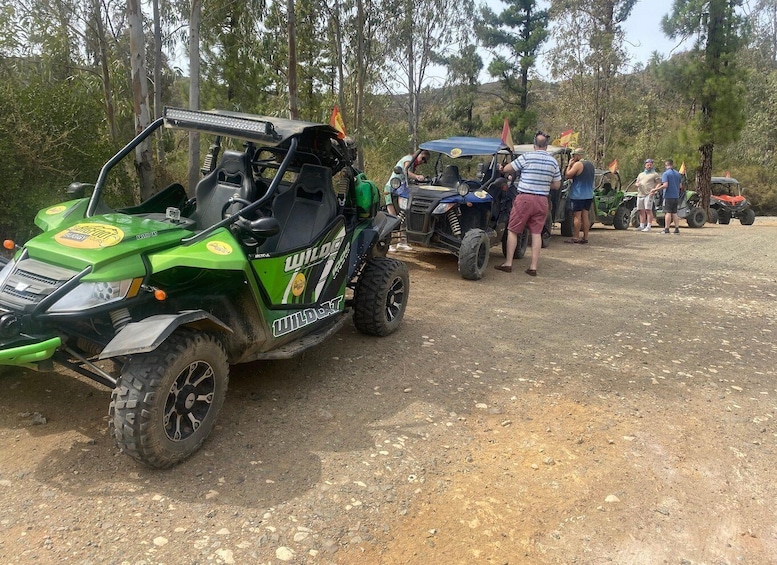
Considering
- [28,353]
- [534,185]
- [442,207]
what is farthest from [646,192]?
[28,353]

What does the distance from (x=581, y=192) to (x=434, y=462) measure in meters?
10.1

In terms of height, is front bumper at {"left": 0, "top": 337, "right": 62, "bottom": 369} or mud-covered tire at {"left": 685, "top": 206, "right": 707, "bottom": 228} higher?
mud-covered tire at {"left": 685, "top": 206, "right": 707, "bottom": 228}

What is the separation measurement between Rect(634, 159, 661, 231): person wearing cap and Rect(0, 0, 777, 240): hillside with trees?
19.8ft

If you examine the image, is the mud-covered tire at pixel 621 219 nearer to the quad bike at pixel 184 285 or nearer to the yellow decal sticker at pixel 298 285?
the quad bike at pixel 184 285

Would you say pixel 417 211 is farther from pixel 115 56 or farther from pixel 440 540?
pixel 115 56

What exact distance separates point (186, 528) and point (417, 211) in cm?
630

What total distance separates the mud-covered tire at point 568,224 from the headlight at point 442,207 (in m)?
5.91

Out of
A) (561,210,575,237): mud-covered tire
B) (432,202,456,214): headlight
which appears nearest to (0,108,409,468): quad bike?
(432,202,456,214): headlight

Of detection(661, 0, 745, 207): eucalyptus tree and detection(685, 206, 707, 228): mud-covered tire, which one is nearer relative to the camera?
detection(685, 206, 707, 228): mud-covered tire

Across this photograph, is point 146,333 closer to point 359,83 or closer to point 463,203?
point 463,203

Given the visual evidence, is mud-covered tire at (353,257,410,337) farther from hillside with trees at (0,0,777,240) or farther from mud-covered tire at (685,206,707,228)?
mud-covered tire at (685,206,707,228)

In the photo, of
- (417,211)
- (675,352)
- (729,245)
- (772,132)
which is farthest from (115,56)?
(772,132)

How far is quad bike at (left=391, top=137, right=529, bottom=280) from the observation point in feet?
27.0

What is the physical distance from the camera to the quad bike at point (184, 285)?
2.88 metres
